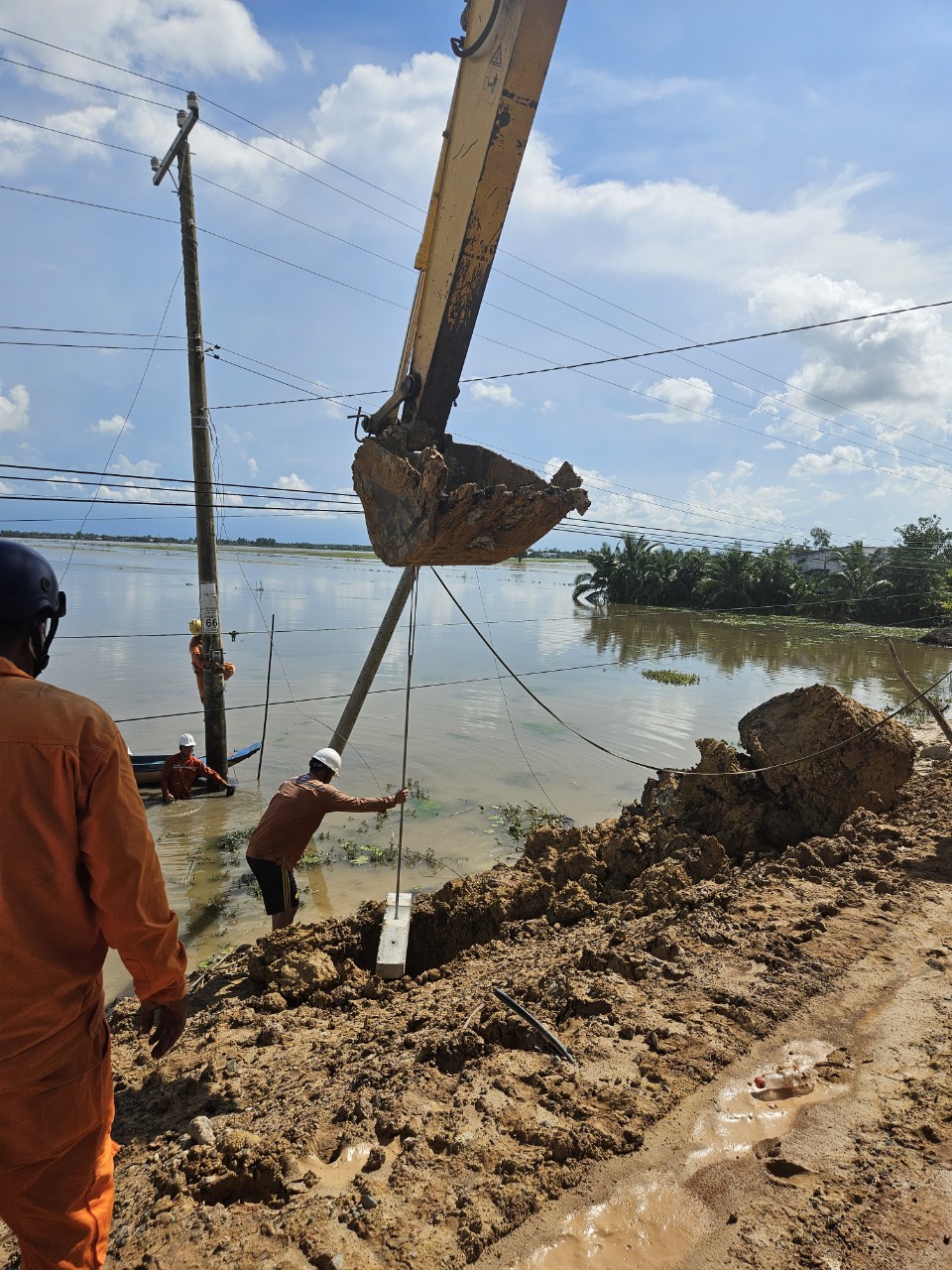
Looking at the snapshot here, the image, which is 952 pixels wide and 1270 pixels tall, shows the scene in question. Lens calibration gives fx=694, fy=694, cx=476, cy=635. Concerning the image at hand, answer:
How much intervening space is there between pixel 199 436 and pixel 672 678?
14.0 meters

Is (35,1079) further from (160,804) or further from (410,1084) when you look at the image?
(160,804)

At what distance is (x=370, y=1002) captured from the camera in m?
4.23

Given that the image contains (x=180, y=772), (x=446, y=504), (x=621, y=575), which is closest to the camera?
(x=446, y=504)

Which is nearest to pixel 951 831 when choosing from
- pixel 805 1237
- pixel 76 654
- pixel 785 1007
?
pixel 785 1007

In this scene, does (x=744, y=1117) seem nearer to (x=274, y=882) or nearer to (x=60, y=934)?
(x=60, y=934)

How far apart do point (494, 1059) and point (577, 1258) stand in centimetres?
96

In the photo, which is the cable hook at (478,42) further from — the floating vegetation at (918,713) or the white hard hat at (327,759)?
the floating vegetation at (918,713)

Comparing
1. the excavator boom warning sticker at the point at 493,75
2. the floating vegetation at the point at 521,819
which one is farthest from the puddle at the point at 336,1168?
the floating vegetation at the point at 521,819

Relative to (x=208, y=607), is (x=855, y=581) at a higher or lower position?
higher

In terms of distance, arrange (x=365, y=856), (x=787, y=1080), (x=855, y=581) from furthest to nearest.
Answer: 1. (x=855, y=581)
2. (x=365, y=856)
3. (x=787, y=1080)

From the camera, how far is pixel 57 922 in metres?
1.83

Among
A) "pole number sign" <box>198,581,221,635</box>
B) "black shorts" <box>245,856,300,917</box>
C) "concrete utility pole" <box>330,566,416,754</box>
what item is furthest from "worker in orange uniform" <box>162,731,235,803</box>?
"black shorts" <box>245,856,300,917</box>

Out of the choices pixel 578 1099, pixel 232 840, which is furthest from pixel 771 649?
pixel 578 1099

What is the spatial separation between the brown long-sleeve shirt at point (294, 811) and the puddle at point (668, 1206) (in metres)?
2.85
